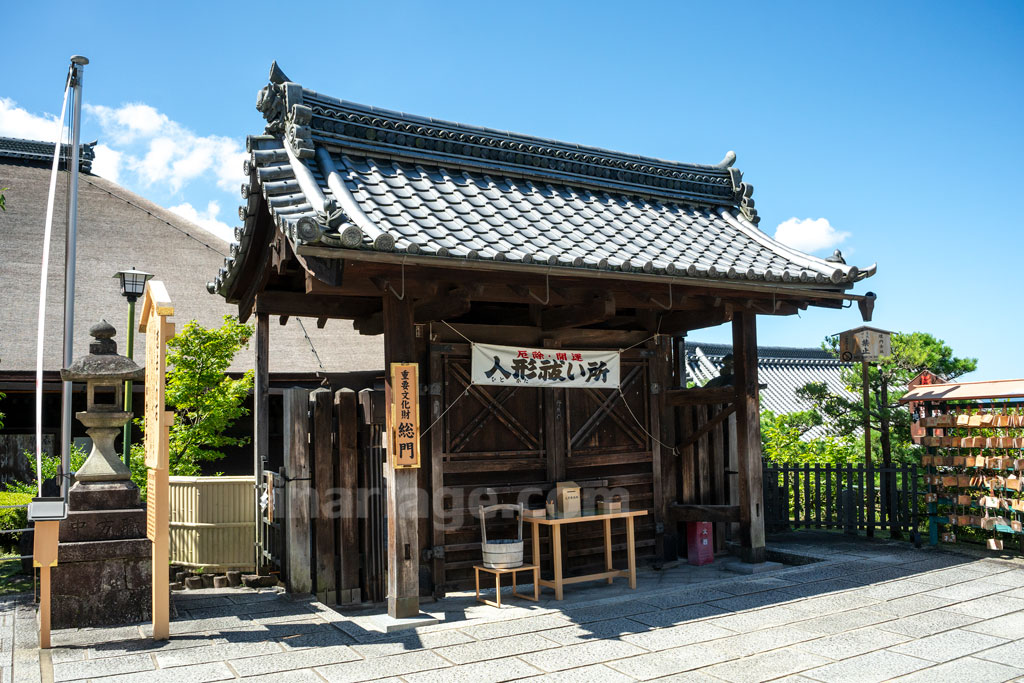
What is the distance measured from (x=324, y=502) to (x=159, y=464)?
67.3 inches

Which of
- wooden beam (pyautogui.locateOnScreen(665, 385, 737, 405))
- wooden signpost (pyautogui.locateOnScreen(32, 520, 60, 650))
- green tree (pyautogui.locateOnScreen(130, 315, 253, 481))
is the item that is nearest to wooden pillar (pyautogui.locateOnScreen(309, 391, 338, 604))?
wooden signpost (pyautogui.locateOnScreen(32, 520, 60, 650))

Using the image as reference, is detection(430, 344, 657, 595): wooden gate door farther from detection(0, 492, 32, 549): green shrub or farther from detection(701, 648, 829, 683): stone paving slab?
detection(0, 492, 32, 549): green shrub

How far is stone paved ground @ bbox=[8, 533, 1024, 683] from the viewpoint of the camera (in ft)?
16.2

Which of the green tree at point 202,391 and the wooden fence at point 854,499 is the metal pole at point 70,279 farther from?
the wooden fence at point 854,499

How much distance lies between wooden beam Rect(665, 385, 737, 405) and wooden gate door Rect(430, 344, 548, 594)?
184 cm

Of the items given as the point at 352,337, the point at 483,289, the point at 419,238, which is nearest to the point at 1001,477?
the point at 483,289

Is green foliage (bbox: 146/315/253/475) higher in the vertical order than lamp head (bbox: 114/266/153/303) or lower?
lower

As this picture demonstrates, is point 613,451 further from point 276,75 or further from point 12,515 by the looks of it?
point 12,515

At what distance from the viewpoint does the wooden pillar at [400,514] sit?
6.23 m

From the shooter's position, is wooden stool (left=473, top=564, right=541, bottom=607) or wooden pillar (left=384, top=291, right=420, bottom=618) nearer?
wooden pillar (left=384, top=291, right=420, bottom=618)

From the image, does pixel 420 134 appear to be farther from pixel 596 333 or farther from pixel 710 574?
pixel 710 574

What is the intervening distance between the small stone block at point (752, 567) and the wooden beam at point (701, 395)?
70.8 inches

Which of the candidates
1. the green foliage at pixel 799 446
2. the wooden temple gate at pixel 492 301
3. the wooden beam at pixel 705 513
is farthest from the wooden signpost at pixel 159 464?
the green foliage at pixel 799 446

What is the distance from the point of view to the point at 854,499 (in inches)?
399
